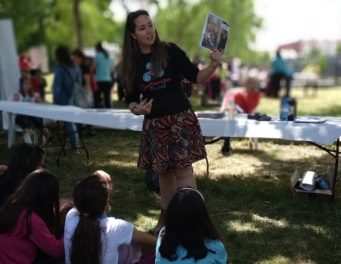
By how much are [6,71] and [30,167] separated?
20.5 ft

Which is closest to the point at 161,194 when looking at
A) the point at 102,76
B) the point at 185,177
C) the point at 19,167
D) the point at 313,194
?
the point at 185,177

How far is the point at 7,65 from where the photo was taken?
9250 millimetres

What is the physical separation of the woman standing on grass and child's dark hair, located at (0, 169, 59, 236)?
0.82m

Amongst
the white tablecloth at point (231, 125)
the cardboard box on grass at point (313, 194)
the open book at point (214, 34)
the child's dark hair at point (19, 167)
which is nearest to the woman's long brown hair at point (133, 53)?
the open book at point (214, 34)

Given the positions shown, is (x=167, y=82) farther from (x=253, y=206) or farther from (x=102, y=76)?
(x=102, y=76)

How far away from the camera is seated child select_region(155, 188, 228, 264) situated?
2576 millimetres

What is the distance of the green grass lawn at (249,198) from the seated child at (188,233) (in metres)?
1.08

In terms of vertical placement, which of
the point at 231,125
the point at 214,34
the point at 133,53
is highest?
the point at 214,34

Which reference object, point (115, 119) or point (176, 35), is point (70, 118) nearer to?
point (115, 119)

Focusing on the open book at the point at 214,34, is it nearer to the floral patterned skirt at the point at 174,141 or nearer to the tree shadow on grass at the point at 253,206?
the floral patterned skirt at the point at 174,141

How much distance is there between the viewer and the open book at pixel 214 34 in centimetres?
355

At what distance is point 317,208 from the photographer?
15.2 feet

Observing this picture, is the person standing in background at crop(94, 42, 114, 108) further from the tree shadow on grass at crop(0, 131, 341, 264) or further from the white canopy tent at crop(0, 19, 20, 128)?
the tree shadow on grass at crop(0, 131, 341, 264)

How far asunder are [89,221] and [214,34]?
5.24ft
